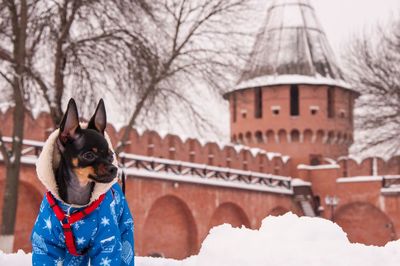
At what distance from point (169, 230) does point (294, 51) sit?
13.4 meters

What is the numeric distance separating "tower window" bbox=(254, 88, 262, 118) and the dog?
90.2 feet

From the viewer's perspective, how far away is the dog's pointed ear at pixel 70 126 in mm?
3326

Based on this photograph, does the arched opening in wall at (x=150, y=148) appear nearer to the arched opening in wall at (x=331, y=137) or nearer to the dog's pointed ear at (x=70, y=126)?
the arched opening in wall at (x=331, y=137)

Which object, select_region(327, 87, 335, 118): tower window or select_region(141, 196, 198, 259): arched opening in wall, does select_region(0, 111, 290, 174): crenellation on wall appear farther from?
select_region(327, 87, 335, 118): tower window

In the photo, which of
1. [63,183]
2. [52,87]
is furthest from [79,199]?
[52,87]

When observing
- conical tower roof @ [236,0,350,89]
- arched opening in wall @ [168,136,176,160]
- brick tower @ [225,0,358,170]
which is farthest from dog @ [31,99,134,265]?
brick tower @ [225,0,358,170]

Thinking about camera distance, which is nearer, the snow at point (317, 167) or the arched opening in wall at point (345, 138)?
the snow at point (317, 167)

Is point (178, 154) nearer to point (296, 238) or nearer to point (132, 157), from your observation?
point (132, 157)

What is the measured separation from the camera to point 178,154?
22.7 meters

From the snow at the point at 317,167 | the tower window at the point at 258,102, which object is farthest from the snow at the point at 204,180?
the tower window at the point at 258,102

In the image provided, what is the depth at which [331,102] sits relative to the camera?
30969mm

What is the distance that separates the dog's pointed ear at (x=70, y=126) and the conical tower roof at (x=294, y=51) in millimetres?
25900

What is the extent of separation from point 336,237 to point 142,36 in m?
8.30

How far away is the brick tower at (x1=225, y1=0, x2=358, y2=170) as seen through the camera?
30375 millimetres
